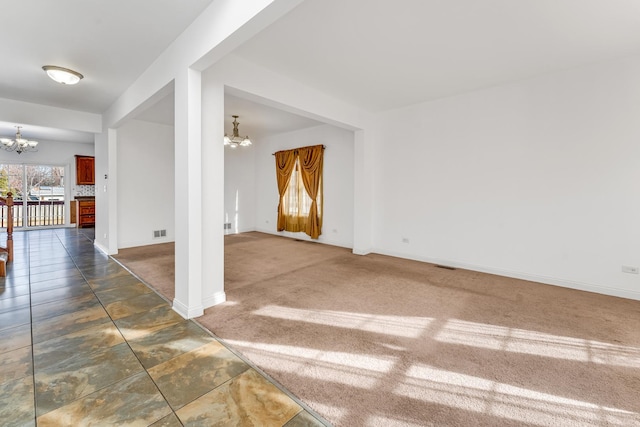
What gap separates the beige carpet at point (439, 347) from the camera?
1653 millimetres

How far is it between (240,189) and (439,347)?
6.85 m

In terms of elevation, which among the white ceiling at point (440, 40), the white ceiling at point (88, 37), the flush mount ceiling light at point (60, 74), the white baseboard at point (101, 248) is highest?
the white ceiling at point (440, 40)

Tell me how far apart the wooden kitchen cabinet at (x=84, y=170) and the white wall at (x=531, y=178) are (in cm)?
918

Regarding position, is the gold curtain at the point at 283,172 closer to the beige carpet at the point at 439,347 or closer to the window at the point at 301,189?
the window at the point at 301,189

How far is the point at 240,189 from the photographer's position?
8.06 metres

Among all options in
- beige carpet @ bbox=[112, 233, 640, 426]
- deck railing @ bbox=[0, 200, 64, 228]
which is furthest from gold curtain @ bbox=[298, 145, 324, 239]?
deck railing @ bbox=[0, 200, 64, 228]

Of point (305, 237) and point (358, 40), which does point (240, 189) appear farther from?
point (358, 40)

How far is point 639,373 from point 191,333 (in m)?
3.39

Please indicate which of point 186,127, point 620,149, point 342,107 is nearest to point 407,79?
point 342,107

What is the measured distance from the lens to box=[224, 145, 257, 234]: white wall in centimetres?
782

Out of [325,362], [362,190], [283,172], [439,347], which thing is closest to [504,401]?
[439,347]

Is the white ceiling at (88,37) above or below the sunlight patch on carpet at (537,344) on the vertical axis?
above

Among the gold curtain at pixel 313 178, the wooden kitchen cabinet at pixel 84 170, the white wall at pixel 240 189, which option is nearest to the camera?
the gold curtain at pixel 313 178

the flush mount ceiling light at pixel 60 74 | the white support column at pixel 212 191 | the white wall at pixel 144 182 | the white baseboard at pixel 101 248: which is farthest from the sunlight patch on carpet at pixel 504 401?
the white wall at pixel 144 182
